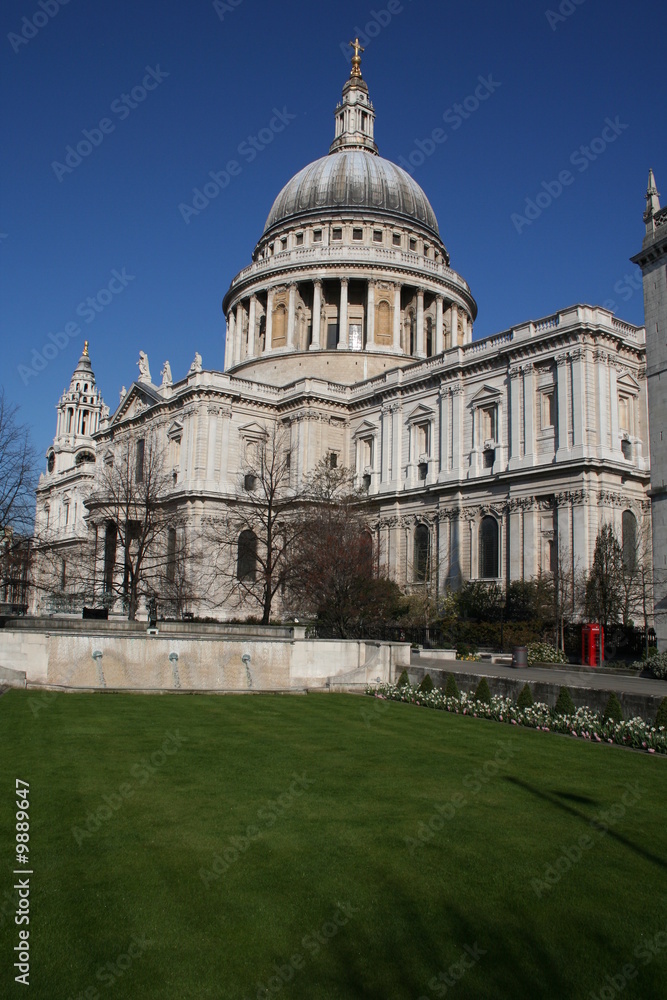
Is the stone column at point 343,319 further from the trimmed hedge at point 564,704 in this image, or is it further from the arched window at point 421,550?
the trimmed hedge at point 564,704

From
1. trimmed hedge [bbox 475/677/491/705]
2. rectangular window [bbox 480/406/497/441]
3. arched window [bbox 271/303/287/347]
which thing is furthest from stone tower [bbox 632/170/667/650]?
arched window [bbox 271/303/287/347]

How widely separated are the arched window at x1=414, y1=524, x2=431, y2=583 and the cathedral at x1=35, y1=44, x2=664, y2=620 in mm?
203

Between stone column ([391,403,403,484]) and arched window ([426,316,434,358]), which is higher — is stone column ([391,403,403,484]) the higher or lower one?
the lower one

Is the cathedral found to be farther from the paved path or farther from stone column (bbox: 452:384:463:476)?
the paved path

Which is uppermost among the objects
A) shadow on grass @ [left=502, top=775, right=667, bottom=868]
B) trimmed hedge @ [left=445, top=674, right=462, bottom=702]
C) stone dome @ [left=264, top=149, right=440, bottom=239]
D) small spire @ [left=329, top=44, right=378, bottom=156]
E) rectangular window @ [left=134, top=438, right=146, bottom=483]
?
small spire @ [left=329, top=44, right=378, bottom=156]

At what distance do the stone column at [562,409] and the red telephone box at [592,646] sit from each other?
13.3m

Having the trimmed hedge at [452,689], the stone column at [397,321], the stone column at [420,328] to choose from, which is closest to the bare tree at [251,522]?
the stone column at [397,321]

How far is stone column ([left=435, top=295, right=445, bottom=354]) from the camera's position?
73.6 m

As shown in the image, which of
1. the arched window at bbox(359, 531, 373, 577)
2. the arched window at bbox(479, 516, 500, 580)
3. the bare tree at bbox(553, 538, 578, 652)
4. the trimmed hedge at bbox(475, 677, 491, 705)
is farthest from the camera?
the arched window at bbox(479, 516, 500, 580)

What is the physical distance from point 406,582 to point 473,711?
33.8 meters

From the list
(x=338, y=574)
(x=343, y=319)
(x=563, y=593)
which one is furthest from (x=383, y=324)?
(x=338, y=574)

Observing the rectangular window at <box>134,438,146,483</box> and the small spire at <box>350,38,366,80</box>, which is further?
the small spire at <box>350,38,366,80</box>

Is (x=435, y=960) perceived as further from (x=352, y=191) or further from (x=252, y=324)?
(x=352, y=191)

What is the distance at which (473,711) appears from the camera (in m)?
19.2
